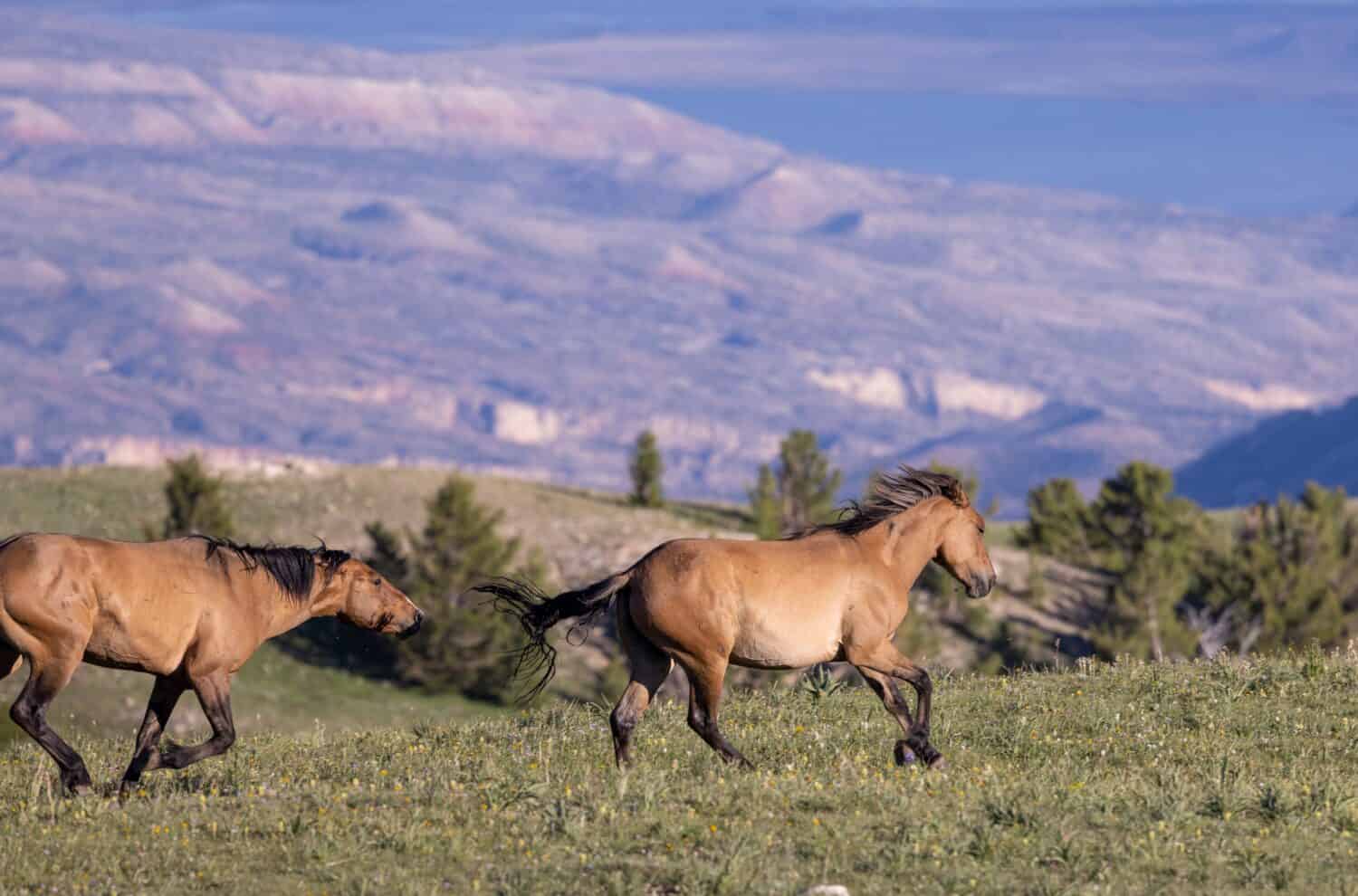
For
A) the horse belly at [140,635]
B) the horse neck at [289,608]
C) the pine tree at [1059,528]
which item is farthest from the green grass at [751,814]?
the pine tree at [1059,528]

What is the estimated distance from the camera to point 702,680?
15.2 metres

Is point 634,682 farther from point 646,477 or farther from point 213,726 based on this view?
point 646,477

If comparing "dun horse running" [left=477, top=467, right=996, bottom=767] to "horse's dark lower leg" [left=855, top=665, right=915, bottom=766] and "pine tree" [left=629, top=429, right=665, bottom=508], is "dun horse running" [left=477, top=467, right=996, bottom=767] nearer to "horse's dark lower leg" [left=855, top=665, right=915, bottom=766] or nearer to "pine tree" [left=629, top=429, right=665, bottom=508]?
"horse's dark lower leg" [left=855, top=665, right=915, bottom=766]

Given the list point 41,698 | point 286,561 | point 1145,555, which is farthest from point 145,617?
point 1145,555

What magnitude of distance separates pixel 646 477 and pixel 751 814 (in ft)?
271

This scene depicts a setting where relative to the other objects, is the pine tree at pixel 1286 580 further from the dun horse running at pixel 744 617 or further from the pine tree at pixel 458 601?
the dun horse running at pixel 744 617

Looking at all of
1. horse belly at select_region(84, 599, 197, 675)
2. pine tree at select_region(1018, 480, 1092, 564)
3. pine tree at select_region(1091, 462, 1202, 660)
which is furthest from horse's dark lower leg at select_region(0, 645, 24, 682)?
pine tree at select_region(1018, 480, 1092, 564)

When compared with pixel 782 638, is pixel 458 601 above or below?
below

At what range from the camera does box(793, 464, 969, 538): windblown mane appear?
16.7 m

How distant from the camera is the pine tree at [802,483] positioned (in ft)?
304

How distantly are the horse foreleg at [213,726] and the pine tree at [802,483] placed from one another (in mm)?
77112

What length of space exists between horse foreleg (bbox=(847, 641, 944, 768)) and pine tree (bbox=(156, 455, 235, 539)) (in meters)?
65.5

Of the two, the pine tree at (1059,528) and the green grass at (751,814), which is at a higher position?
the pine tree at (1059,528)

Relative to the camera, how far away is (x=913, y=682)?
50.6 ft
